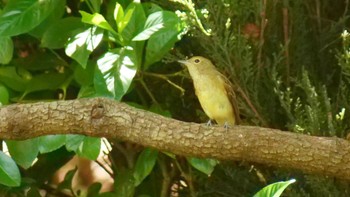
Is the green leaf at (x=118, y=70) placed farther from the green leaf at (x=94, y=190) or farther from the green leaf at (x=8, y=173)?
the green leaf at (x=94, y=190)

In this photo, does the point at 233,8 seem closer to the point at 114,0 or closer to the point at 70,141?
the point at 114,0

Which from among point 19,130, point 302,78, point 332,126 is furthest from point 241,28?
point 19,130

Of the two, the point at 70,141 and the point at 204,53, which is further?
the point at 204,53

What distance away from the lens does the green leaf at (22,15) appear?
2814mm

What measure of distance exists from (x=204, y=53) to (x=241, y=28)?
0.23 meters

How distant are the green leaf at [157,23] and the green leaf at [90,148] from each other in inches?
15.0

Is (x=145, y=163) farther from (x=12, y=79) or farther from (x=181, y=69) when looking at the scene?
(x=12, y=79)

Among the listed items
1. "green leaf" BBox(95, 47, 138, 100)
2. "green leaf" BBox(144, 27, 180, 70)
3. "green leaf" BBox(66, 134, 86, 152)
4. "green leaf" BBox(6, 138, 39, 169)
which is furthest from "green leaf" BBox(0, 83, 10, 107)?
"green leaf" BBox(144, 27, 180, 70)

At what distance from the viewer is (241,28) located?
3.01m

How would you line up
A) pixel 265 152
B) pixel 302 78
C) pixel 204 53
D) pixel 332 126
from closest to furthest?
pixel 265 152 < pixel 332 126 < pixel 302 78 < pixel 204 53

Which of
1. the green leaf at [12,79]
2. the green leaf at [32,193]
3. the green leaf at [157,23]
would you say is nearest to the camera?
the green leaf at [157,23]

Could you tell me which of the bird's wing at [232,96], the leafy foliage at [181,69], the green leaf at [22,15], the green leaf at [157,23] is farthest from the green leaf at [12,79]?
the bird's wing at [232,96]

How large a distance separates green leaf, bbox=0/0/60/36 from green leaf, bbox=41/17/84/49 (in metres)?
0.12

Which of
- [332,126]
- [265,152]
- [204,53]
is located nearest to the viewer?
[265,152]
